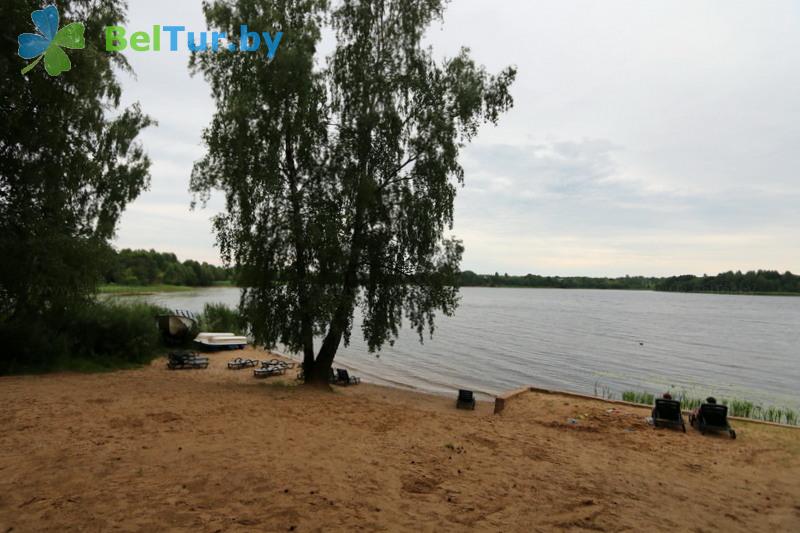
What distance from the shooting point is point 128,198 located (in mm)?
19359

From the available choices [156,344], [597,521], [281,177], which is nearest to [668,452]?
[597,521]

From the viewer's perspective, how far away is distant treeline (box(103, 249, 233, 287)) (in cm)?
10575

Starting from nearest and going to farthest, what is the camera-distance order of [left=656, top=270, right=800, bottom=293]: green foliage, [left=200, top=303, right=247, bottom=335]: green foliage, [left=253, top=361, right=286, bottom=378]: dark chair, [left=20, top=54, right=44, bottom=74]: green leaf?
[left=20, top=54, right=44, bottom=74]: green leaf
[left=253, top=361, right=286, bottom=378]: dark chair
[left=200, top=303, right=247, bottom=335]: green foliage
[left=656, top=270, right=800, bottom=293]: green foliage

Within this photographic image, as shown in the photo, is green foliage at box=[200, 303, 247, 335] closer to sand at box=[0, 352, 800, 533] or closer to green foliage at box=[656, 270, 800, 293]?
sand at box=[0, 352, 800, 533]

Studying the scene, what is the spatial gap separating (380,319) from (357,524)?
361 inches

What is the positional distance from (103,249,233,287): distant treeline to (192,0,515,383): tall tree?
97.2 meters

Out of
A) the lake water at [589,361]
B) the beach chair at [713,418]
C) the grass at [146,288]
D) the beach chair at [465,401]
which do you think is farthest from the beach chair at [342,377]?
the grass at [146,288]

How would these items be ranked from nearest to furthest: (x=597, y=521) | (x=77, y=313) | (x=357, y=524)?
(x=357, y=524) < (x=597, y=521) < (x=77, y=313)

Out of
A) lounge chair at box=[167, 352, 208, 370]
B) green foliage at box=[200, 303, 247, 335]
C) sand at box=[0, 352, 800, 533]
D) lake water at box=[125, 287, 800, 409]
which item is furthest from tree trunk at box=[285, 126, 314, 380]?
green foliage at box=[200, 303, 247, 335]

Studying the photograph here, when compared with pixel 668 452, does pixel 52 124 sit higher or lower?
higher

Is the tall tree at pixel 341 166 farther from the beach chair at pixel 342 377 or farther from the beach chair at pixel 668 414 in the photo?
the beach chair at pixel 668 414

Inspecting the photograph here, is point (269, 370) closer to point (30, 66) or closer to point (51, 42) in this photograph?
point (30, 66)

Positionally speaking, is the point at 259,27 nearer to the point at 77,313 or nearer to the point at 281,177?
the point at 281,177

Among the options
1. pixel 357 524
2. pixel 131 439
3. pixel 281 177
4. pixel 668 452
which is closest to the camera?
pixel 357 524
